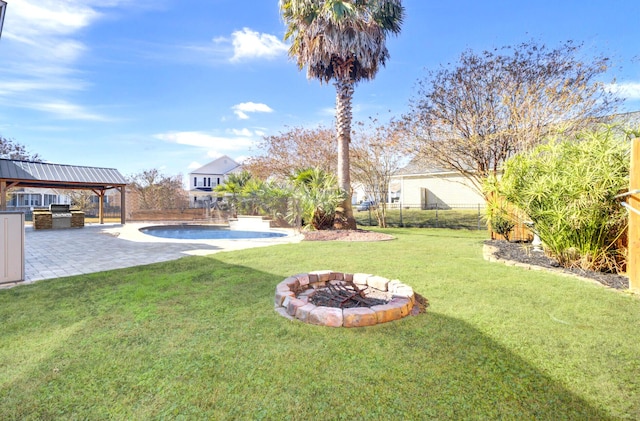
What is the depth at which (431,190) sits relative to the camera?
2406 cm

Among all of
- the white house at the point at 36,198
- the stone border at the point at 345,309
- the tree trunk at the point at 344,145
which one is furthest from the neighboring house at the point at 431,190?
the white house at the point at 36,198

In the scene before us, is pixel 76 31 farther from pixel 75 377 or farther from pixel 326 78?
pixel 75 377

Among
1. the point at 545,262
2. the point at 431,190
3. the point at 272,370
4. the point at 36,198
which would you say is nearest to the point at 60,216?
the point at 272,370

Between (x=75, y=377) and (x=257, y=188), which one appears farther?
(x=257, y=188)

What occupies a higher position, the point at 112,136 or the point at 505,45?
the point at 505,45

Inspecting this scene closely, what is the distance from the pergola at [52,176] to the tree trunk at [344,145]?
44.9 ft

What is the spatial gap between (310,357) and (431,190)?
23.6m

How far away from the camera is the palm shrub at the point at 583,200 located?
16.1ft

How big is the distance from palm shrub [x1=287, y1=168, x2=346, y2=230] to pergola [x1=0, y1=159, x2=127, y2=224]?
1170cm

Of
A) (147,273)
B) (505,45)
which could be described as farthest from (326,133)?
(147,273)

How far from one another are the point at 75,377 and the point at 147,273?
11.9 feet

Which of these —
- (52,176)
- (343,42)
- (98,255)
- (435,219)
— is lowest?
(98,255)

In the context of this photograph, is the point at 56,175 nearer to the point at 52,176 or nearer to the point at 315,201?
the point at 52,176

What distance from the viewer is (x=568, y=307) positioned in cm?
366
